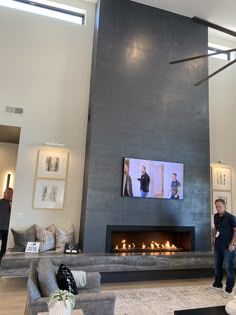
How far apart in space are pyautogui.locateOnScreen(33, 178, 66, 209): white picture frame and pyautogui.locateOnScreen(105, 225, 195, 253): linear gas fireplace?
122 centimetres

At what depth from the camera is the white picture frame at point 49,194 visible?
5197mm

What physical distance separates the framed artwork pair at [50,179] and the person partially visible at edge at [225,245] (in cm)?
310

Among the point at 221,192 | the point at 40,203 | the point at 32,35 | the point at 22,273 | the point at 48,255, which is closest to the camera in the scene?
the point at 22,273

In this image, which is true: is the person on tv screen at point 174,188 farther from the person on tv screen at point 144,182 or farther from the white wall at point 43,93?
the white wall at point 43,93

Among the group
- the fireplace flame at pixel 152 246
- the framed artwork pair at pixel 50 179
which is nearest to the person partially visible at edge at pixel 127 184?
the fireplace flame at pixel 152 246

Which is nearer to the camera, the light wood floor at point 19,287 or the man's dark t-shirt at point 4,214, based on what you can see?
the light wood floor at point 19,287

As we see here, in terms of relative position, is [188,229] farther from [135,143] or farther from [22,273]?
[22,273]

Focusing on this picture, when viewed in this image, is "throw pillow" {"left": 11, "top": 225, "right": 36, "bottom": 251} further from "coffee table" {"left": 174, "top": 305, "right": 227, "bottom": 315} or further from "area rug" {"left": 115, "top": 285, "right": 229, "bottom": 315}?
"coffee table" {"left": 174, "top": 305, "right": 227, "bottom": 315}

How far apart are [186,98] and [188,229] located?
297cm

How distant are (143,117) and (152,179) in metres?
1.37

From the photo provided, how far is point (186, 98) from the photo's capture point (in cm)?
591

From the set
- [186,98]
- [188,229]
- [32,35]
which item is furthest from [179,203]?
[32,35]

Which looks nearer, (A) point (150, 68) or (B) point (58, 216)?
(B) point (58, 216)

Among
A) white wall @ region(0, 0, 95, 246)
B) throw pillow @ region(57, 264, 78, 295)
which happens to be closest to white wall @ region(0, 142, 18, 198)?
white wall @ region(0, 0, 95, 246)
